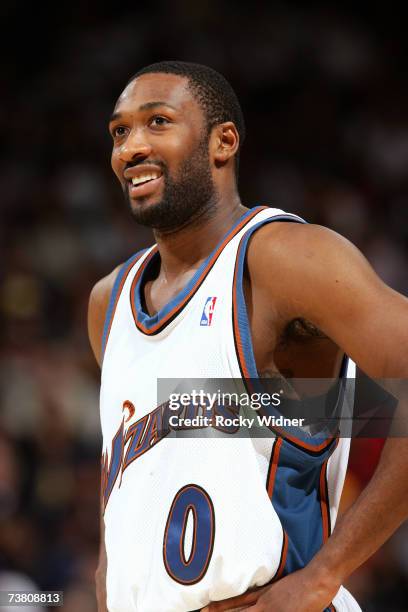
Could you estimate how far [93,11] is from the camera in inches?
311

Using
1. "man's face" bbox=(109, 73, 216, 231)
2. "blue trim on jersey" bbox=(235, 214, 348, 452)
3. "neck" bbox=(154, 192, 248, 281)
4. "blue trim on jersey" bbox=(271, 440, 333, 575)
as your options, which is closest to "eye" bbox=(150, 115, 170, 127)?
"man's face" bbox=(109, 73, 216, 231)

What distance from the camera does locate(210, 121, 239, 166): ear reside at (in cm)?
271

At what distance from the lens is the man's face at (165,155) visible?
262cm

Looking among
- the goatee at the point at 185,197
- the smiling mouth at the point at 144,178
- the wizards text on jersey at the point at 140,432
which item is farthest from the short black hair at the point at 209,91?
the wizards text on jersey at the point at 140,432

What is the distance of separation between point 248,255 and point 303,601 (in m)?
0.85

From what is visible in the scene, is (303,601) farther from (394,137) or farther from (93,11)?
(93,11)

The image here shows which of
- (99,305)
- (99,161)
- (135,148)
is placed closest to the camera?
(135,148)

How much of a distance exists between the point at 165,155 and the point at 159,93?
0.63 feet

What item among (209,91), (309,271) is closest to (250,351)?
(309,271)

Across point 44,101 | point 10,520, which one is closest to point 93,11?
point 44,101

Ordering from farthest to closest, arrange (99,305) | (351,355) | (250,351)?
(99,305) < (250,351) < (351,355)

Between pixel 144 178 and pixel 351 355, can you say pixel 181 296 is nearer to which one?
pixel 144 178

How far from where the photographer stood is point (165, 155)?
2609mm

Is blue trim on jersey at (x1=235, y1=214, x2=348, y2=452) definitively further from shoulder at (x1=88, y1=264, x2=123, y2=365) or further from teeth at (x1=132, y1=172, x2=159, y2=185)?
shoulder at (x1=88, y1=264, x2=123, y2=365)
